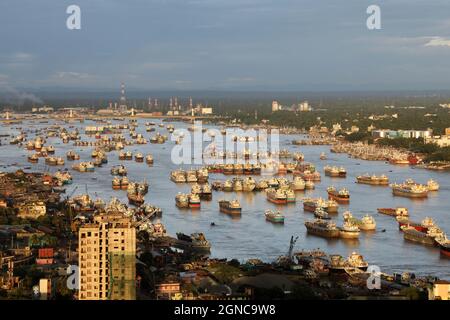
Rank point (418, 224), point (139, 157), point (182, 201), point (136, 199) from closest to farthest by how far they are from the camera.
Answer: point (418, 224)
point (182, 201)
point (136, 199)
point (139, 157)

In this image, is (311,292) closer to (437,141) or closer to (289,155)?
(289,155)

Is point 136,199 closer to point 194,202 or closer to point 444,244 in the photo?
point 194,202

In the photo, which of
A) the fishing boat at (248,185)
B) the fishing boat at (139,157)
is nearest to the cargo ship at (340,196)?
the fishing boat at (248,185)

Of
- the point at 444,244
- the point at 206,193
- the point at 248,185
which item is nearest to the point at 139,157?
the point at 248,185

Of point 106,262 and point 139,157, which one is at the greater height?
point 106,262

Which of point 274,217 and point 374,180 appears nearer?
point 274,217
